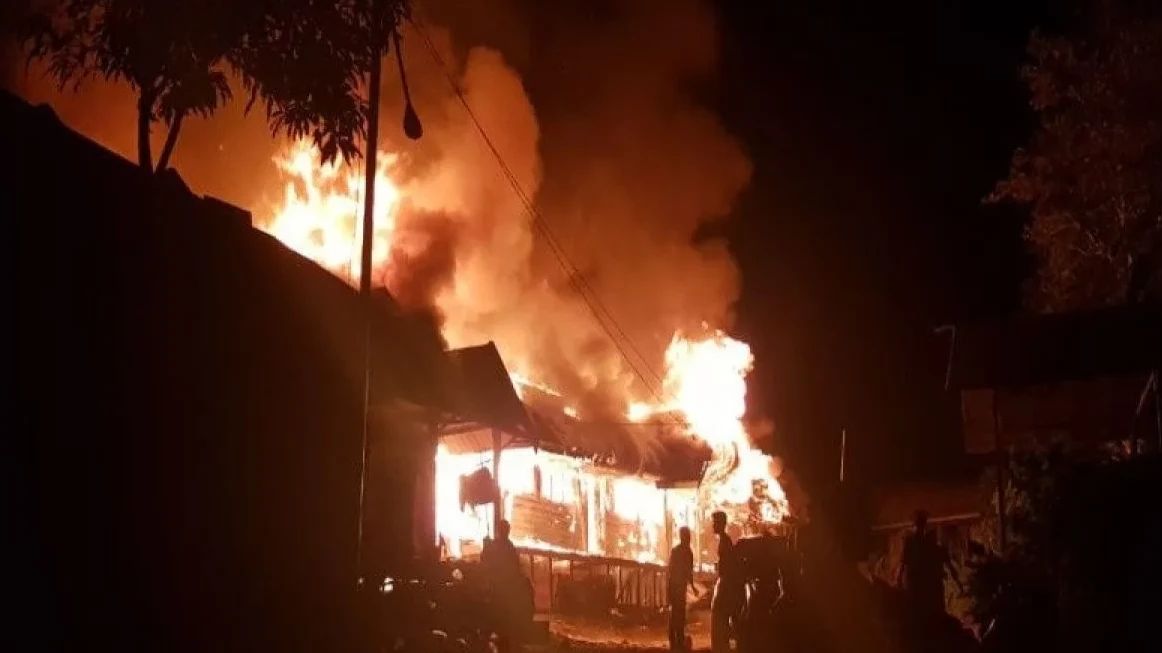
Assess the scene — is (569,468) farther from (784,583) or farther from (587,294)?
(784,583)

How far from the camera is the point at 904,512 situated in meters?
27.9

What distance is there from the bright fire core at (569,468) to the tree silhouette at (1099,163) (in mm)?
9578

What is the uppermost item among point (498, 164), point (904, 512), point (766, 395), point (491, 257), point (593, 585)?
point (498, 164)

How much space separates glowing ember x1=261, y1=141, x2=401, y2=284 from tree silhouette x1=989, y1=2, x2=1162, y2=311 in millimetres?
14298

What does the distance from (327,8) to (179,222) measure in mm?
4404

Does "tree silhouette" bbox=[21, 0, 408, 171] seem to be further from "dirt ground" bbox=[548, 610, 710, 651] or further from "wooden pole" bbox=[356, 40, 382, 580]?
"dirt ground" bbox=[548, 610, 710, 651]

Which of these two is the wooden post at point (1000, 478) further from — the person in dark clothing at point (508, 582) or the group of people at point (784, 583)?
the person in dark clothing at point (508, 582)

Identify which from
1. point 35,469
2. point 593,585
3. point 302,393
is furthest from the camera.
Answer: point 593,585

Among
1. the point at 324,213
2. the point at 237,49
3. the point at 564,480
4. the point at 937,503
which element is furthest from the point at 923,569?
the point at 324,213

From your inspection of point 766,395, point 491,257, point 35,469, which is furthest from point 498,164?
point 35,469

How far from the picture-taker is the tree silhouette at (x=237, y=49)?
10.7m

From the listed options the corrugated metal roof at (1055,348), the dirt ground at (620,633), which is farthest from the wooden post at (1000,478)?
the dirt ground at (620,633)

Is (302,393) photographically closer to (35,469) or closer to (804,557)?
(35,469)

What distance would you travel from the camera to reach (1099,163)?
63.8 feet
